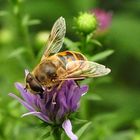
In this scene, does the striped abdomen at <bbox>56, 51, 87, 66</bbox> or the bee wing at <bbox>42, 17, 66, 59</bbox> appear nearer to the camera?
the striped abdomen at <bbox>56, 51, 87, 66</bbox>

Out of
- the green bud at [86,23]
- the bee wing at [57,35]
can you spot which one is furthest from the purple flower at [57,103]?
the green bud at [86,23]

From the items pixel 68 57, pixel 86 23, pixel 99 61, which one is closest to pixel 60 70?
pixel 68 57

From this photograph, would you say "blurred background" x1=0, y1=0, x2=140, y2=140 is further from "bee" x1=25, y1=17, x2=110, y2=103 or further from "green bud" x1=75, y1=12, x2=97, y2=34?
"bee" x1=25, y1=17, x2=110, y2=103

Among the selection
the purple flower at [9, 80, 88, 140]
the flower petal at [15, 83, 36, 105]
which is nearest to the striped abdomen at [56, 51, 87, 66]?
the purple flower at [9, 80, 88, 140]

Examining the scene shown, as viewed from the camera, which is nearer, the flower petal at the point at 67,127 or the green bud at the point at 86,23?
the flower petal at the point at 67,127

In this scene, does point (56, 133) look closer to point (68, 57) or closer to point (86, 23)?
point (68, 57)

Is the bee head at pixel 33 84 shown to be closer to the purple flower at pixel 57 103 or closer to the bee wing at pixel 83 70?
the purple flower at pixel 57 103

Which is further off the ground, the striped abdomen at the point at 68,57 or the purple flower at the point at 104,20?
the striped abdomen at the point at 68,57

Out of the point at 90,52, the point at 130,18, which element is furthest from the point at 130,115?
the point at 130,18
